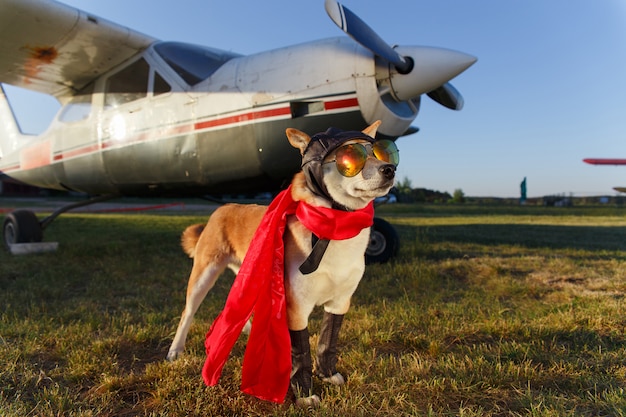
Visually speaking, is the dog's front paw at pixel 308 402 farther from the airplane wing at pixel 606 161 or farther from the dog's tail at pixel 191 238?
the airplane wing at pixel 606 161

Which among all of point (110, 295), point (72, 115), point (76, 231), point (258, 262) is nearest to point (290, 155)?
point (110, 295)

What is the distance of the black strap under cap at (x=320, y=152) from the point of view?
1.61 meters

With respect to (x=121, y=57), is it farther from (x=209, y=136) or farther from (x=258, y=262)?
(x=258, y=262)

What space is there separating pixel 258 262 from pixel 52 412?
1.05 metres

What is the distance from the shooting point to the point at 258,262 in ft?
5.72

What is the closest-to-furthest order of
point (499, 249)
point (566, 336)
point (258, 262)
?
point (258, 262)
point (566, 336)
point (499, 249)

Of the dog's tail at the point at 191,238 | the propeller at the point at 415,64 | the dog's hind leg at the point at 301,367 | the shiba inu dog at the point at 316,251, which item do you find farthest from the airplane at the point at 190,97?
the dog's hind leg at the point at 301,367

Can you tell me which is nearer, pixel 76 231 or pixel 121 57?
pixel 121 57

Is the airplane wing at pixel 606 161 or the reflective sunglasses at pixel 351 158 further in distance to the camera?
the airplane wing at pixel 606 161


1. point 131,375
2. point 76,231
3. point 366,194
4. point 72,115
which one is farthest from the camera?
point 76,231

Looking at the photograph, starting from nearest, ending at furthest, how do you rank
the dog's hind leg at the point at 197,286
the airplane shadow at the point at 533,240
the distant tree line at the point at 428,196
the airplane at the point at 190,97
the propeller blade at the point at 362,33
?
1. the dog's hind leg at the point at 197,286
2. the propeller blade at the point at 362,33
3. the airplane at the point at 190,97
4. the airplane shadow at the point at 533,240
5. the distant tree line at the point at 428,196

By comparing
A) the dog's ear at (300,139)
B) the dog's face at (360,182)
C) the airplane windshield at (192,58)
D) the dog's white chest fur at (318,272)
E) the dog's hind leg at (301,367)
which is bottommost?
the dog's hind leg at (301,367)

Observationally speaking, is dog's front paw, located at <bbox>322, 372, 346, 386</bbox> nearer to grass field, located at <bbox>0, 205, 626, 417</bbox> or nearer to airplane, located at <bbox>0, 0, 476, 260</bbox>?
grass field, located at <bbox>0, 205, 626, 417</bbox>

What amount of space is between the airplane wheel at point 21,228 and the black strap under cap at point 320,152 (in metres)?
6.41
